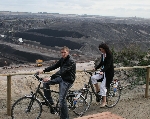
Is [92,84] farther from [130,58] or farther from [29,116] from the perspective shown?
[130,58]

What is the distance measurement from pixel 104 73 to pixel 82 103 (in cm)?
90

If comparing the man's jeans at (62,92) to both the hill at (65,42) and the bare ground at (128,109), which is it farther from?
the hill at (65,42)

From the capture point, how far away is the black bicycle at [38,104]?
5.59m

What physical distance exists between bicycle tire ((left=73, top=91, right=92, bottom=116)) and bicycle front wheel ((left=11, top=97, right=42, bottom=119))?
956 millimetres

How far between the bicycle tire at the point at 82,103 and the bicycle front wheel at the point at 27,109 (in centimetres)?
96

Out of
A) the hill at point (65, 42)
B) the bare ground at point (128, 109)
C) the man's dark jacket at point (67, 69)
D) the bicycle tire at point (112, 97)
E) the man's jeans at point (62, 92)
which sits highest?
the man's dark jacket at point (67, 69)

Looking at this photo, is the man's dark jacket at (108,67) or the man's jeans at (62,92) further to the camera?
the man's dark jacket at (108,67)

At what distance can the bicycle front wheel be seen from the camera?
222 inches

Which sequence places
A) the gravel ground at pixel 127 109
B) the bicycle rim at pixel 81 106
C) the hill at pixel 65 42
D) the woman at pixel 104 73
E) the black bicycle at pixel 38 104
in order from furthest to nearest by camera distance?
the hill at pixel 65 42 → the gravel ground at pixel 127 109 → the woman at pixel 104 73 → the bicycle rim at pixel 81 106 → the black bicycle at pixel 38 104

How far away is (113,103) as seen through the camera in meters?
7.38

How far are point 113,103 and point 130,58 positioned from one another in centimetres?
1648

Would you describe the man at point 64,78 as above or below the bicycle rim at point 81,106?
above

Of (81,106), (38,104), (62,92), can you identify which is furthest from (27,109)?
(81,106)

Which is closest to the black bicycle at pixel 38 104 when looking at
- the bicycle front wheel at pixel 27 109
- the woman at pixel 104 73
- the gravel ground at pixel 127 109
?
the bicycle front wheel at pixel 27 109
